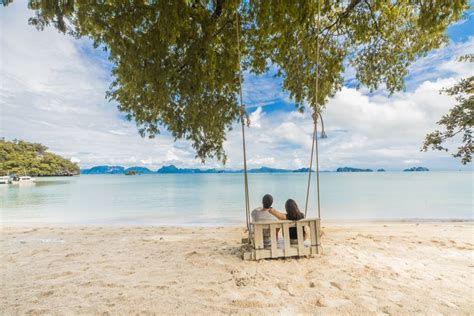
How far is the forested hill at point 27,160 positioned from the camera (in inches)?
2569

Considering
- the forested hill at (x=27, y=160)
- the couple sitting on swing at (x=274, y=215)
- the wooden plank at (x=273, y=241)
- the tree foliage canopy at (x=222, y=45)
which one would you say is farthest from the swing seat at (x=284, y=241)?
the forested hill at (x=27, y=160)

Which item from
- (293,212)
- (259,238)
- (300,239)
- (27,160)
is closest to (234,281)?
(259,238)

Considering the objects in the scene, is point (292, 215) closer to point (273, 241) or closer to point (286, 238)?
point (286, 238)

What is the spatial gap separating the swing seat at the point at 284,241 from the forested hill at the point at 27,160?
80722 millimetres

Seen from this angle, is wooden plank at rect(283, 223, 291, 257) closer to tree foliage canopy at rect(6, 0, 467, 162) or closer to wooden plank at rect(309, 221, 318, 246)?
wooden plank at rect(309, 221, 318, 246)

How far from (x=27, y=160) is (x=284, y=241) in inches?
3444

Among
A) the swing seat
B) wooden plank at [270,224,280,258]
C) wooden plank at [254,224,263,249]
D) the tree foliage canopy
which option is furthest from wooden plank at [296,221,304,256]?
the tree foliage canopy

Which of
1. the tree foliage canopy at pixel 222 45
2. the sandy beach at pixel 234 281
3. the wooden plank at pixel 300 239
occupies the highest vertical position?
the tree foliage canopy at pixel 222 45

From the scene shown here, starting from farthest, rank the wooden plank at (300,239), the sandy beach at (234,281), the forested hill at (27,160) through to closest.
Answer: the forested hill at (27,160) < the wooden plank at (300,239) < the sandy beach at (234,281)

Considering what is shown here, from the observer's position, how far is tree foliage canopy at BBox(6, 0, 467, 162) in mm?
3883

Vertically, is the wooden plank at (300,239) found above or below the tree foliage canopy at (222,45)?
below

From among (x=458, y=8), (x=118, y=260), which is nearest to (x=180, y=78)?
(x=118, y=260)

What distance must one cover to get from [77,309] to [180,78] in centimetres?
420

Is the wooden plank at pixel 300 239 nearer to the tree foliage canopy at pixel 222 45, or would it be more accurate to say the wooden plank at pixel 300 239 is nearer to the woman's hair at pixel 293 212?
the woman's hair at pixel 293 212
